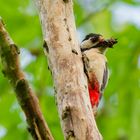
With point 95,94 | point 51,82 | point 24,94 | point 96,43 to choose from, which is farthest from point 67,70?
point 51,82

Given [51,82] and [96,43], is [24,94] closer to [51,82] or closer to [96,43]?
[96,43]

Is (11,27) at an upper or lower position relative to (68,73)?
upper

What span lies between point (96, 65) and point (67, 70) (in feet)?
3.00

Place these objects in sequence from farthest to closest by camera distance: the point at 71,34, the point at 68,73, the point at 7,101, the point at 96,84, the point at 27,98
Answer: the point at 7,101, the point at 96,84, the point at 71,34, the point at 68,73, the point at 27,98

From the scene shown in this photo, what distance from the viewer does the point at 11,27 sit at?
17.1ft

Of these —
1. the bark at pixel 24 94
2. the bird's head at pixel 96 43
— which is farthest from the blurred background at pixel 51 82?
the bark at pixel 24 94

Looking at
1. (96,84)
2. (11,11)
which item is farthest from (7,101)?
(96,84)

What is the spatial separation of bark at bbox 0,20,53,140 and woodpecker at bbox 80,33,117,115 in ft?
2.94

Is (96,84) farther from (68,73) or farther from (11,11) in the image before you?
(11,11)

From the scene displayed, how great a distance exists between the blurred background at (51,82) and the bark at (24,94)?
227 cm

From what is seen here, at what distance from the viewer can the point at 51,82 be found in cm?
513

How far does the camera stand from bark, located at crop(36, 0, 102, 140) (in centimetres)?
276

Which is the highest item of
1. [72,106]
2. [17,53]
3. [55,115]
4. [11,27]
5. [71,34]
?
[11,27]

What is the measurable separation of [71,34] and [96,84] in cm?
72
